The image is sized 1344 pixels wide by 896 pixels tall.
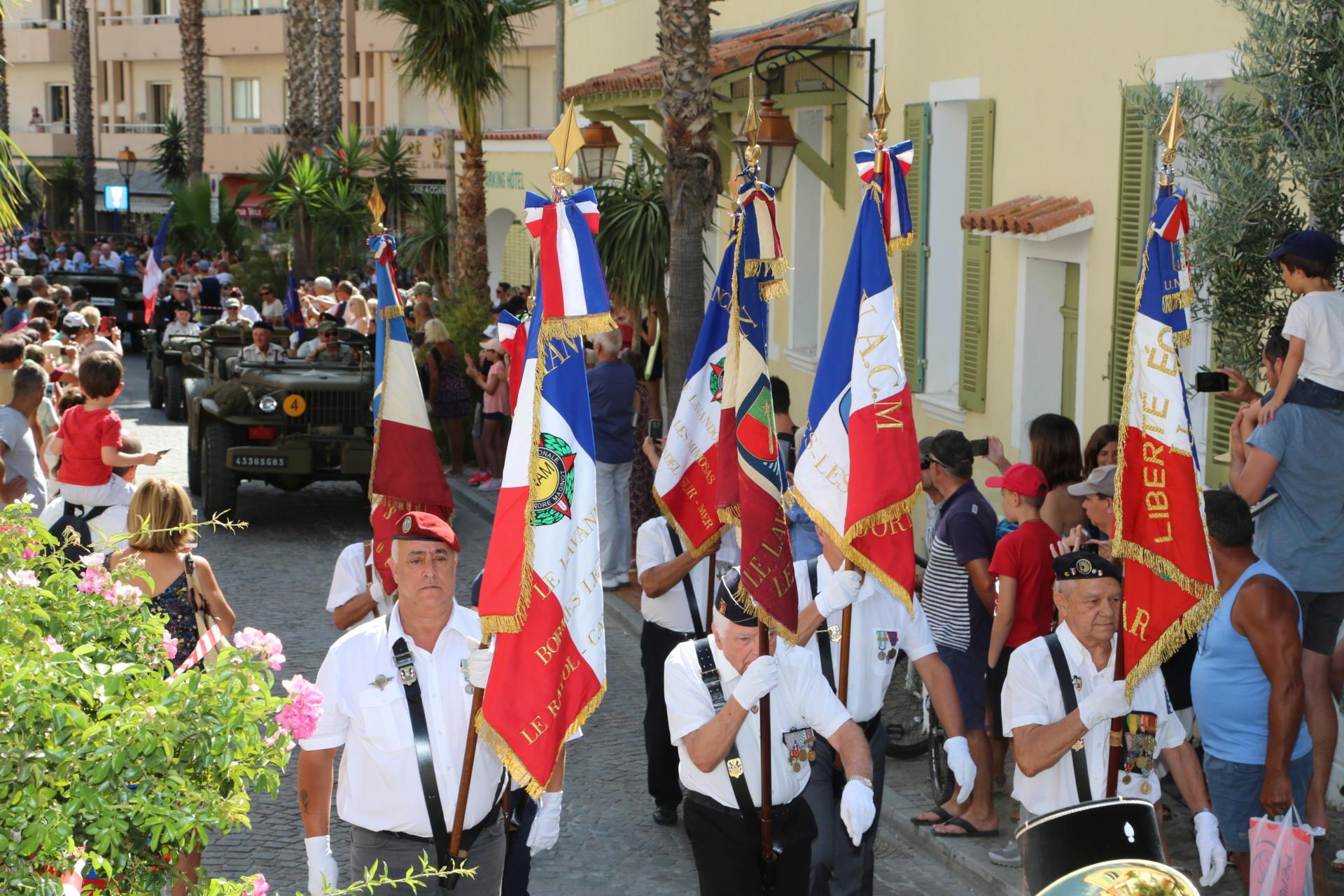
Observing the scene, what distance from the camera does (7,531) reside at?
14.3ft

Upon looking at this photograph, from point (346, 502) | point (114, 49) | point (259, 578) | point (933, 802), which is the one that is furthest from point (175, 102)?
point (933, 802)

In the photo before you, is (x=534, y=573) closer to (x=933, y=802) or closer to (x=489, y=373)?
(x=933, y=802)

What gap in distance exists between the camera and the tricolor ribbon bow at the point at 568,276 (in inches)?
211

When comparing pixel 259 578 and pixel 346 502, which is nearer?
pixel 259 578

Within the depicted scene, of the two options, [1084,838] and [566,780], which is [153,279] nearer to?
[566,780]

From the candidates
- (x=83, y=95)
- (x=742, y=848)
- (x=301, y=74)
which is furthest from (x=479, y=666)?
(x=83, y=95)

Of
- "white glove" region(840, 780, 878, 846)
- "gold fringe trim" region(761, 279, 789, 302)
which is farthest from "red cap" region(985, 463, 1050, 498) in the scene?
"white glove" region(840, 780, 878, 846)

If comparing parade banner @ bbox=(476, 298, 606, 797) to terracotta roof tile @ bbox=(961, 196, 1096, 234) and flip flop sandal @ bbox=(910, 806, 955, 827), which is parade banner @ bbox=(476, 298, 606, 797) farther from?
terracotta roof tile @ bbox=(961, 196, 1096, 234)

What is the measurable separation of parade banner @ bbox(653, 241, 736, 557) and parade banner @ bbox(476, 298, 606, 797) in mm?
1553

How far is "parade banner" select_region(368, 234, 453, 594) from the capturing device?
677 centimetres

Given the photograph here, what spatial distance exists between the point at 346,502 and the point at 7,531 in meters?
12.1

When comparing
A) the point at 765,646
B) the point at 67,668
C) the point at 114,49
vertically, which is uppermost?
the point at 114,49

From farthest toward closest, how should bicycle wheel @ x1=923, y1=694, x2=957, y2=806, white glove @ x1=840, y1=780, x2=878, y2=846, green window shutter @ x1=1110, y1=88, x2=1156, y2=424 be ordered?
green window shutter @ x1=1110, y1=88, x2=1156, y2=424
bicycle wheel @ x1=923, y1=694, x2=957, y2=806
white glove @ x1=840, y1=780, x2=878, y2=846

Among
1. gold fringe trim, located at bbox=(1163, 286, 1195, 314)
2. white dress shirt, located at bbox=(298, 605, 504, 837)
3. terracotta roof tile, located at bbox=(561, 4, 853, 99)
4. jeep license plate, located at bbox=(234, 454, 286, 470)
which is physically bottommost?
jeep license plate, located at bbox=(234, 454, 286, 470)
